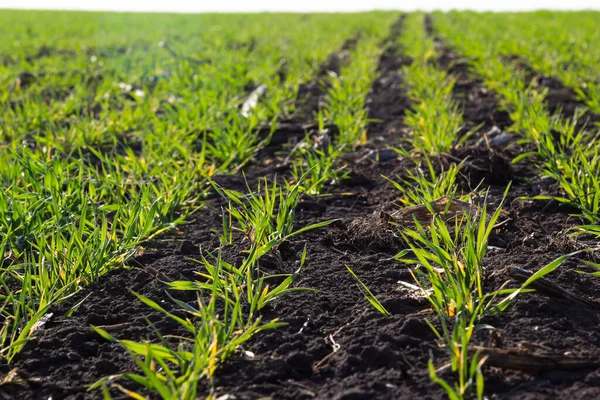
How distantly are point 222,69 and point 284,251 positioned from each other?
5.53m

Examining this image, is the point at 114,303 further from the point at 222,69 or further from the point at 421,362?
the point at 222,69

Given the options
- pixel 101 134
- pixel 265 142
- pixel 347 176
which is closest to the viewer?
pixel 347 176

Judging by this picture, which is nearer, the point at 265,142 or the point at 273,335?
the point at 273,335

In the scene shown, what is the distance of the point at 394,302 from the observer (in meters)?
2.19

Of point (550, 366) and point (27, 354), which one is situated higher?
point (550, 366)

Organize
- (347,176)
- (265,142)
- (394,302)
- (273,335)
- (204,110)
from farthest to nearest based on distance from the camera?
(204,110)
(265,142)
(347,176)
(394,302)
(273,335)

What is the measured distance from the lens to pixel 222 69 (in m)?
7.88

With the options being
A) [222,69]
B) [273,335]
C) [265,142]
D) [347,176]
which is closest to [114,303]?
[273,335]

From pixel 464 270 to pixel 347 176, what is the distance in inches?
60.3

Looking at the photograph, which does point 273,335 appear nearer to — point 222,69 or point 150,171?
point 150,171

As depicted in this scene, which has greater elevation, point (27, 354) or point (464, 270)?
point (464, 270)

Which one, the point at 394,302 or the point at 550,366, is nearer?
the point at 550,366

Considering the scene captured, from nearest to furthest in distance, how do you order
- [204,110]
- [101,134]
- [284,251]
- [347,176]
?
1. [284,251]
2. [347,176]
3. [101,134]
4. [204,110]

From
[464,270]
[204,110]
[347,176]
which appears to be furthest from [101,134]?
[464,270]
